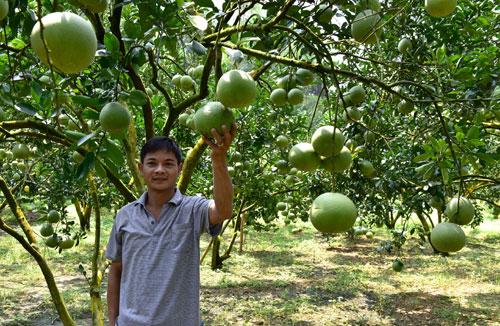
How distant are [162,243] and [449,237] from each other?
0.97 metres

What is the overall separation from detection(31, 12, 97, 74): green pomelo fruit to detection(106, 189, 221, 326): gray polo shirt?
0.88 metres

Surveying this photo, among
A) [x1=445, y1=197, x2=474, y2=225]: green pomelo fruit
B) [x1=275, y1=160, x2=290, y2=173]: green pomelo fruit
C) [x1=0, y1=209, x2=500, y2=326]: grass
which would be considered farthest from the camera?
[x1=0, y1=209, x2=500, y2=326]: grass

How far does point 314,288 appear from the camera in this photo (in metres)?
6.44

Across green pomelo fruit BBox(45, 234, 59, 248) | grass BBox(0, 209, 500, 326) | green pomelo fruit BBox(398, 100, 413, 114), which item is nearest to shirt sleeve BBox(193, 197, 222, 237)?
green pomelo fruit BBox(398, 100, 413, 114)

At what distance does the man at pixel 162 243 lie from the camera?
1582mm

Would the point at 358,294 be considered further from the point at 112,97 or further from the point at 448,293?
the point at 112,97

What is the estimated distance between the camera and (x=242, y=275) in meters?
7.21

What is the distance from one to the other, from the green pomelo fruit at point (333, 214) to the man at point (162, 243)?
0.39 metres

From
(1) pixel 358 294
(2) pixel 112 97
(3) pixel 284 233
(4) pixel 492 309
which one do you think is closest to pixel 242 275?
(1) pixel 358 294

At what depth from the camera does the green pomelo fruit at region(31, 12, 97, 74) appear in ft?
2.70

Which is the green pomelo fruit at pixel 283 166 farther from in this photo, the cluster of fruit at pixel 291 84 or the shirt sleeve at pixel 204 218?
the shirt sleeve at pixel 204 218

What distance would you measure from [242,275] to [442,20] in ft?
17.7

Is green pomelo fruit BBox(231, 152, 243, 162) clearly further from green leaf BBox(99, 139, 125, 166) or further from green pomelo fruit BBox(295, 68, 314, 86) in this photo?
green leaf BBox(99, 139, 125, 166)

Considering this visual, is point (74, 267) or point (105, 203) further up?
point (105, 203)
